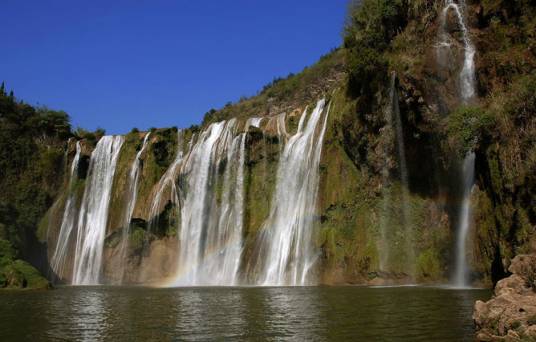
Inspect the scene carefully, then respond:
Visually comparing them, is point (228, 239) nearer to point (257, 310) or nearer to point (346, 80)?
point (346, 80)

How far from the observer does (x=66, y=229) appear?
44719mm

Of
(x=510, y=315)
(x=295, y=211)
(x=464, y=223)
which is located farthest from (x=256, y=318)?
(x=295, y=211)

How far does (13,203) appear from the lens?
152 feet

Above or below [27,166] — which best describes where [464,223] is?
below

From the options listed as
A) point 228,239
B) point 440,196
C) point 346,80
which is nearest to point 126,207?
point 228,239

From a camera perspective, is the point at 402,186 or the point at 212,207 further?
the point at 212,207

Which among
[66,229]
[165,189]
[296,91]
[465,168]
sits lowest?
[66,229]

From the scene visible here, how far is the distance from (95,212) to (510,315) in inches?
1522

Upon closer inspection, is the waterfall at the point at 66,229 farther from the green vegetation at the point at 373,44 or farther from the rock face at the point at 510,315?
the rock face at the point at 510,315

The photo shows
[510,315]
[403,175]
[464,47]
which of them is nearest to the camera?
[510,315]

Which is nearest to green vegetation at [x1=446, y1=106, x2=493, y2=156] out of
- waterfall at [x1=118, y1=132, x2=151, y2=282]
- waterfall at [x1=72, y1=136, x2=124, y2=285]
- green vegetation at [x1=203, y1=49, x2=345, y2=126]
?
waterfall at [x1=118, y1=132, x2=151, y2=282]

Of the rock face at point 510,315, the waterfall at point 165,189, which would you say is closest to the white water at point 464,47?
the rock face at point 510,315

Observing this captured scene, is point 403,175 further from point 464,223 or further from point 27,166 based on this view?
point 27,166

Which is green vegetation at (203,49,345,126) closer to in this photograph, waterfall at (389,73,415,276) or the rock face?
waterfall at (389,73,415,276)
